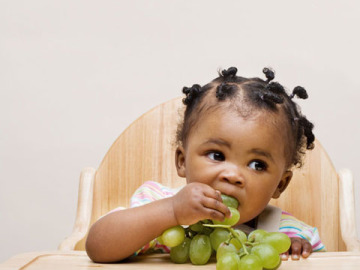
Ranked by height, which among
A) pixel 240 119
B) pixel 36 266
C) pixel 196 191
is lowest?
pixel 36 266

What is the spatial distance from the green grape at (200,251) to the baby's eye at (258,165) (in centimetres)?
20

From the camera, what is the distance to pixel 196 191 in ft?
2.86

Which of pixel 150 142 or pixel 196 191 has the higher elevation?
pixel 150 142

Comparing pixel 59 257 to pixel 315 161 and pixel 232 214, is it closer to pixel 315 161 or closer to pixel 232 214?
pixel 232 214

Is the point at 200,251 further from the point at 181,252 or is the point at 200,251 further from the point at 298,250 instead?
the point at 298,250

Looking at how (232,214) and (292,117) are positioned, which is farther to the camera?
(292,117)

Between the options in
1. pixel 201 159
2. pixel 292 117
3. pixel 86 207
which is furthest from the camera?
pixel 86 207

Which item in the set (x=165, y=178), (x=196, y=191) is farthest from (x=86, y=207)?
(x=196, y=191)

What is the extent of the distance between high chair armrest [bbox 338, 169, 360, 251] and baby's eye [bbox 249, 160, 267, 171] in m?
0.43

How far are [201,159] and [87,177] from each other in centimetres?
55

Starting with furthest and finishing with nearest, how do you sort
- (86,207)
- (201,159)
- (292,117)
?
1. (86,207)
2. (292,117)
3. (201,159)

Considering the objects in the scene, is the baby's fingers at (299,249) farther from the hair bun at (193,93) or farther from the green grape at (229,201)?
the hair bun at (193,93)

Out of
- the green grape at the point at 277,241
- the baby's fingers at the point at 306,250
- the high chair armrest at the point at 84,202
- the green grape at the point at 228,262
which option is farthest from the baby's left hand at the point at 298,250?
the high chair armrest at the point at 84,202

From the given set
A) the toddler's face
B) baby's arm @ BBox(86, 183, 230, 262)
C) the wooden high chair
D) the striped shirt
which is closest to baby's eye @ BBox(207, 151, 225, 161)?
the toddler's face
